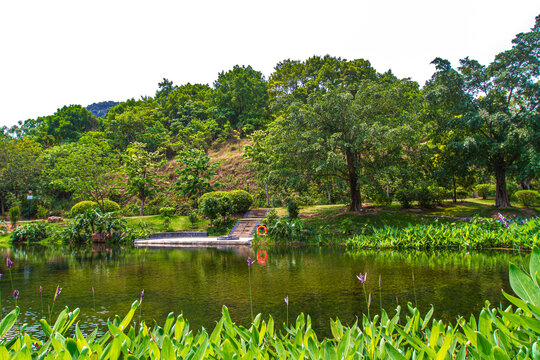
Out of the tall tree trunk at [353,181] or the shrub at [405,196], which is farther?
the shrub at [405,196]

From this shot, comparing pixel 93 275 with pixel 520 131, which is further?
pixel 520 131

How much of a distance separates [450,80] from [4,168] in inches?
1281

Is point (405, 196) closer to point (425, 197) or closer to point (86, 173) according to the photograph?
point (425, 197)

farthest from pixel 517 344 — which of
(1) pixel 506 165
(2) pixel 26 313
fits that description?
(1) pixel 506 165

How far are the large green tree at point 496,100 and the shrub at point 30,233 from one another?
2249 centimetres

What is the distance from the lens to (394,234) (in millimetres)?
12984

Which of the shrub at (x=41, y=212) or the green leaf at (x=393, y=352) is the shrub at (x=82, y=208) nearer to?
the shrub at (x=41, y=212)

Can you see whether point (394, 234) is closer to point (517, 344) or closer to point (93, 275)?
point (93, 275)

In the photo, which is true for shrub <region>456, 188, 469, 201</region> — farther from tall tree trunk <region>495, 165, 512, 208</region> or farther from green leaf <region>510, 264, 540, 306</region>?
green leaf <region>510, 264, 540, 306</region>

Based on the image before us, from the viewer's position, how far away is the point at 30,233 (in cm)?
1933

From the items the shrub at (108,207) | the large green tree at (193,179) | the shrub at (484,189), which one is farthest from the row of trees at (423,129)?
the shrub at (108,207)

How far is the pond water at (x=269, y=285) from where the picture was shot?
5.23 metres

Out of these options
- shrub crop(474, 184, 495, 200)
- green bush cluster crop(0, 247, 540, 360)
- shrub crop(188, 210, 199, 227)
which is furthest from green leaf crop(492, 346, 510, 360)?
shrub crop(474, 184, 495, 200)

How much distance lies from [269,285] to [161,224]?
1544 centimetres
